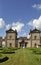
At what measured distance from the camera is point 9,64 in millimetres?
14898

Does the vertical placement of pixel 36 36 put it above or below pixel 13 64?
above

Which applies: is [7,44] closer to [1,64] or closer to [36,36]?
[36,36]

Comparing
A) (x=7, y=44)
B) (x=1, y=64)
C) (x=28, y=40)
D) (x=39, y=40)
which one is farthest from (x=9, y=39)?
(x=1, y=64)

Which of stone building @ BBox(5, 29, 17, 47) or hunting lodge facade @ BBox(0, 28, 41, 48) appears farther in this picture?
stone building @ BBox(5, 29, 17, 47)

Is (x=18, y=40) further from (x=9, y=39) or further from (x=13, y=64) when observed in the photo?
(x=13, y=64)

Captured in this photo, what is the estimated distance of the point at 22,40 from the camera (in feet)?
265

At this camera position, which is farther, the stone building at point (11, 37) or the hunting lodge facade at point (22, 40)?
the stone building at point (11, 37)

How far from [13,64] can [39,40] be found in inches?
2602

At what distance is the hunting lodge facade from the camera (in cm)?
8025

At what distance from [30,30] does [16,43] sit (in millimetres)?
9169

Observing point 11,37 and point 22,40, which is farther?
point 11,37

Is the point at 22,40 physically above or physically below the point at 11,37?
below

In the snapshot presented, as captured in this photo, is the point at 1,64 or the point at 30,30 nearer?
the point at 1,64

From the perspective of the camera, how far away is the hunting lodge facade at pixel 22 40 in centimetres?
8025
